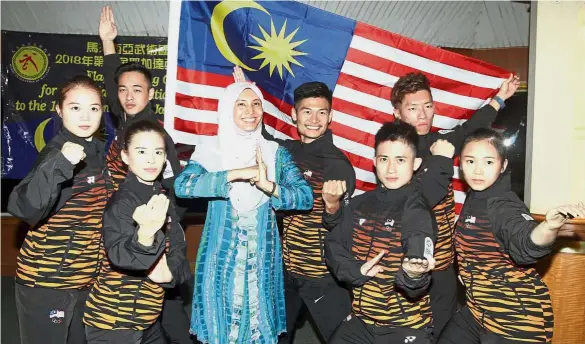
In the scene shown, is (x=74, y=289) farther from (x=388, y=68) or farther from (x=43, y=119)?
(x=43, y=119)

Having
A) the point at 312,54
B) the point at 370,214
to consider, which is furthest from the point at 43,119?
the point at 370,214

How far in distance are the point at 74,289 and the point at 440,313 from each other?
6.53ft

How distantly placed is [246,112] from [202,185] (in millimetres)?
475

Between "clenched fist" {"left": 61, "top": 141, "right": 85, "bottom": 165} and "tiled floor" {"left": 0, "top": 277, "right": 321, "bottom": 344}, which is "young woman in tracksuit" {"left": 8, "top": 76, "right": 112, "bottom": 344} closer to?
"clenched fist" {"left": 61, "top": 141, "right": 85, "bottom": 165}

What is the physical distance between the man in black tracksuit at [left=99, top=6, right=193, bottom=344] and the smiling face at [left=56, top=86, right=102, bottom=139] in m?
0.41

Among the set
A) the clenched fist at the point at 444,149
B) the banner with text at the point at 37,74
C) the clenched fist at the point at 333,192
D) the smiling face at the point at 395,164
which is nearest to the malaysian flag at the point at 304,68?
the clenched fist at the point at 444,149

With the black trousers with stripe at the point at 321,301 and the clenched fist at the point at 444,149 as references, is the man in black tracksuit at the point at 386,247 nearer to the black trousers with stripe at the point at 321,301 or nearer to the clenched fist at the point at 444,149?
the clenched fist at the point at 444,149

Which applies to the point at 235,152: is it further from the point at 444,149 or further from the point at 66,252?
the point at 444,149

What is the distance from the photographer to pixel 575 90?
12.4ft

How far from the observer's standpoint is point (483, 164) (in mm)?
2828

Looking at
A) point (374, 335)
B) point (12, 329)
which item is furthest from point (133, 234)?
point (12, 329)

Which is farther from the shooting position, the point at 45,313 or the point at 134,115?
the point at 134,115

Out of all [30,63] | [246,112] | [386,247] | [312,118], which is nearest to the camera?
[386,247]

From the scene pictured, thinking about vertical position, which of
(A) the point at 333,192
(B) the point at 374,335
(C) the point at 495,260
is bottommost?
(B) the point at 374,335
